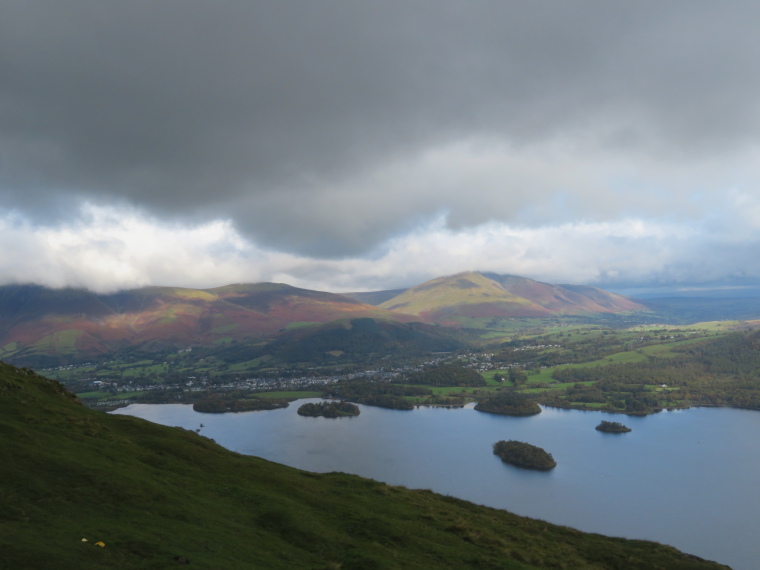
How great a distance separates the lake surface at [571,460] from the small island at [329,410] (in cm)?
461

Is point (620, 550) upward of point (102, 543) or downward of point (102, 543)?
downward

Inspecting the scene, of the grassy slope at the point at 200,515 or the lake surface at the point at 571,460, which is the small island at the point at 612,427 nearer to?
the lake surface at the point at 571,460

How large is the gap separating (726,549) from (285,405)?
156 metres

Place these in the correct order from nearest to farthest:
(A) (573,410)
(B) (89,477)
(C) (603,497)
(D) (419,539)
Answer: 1. (B) (89,477)
2. (D) (419,539)
3. (C) (603,497)
4. (A) (573,410)

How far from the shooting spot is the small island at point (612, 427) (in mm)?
148000

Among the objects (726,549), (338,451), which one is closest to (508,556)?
(726,549)

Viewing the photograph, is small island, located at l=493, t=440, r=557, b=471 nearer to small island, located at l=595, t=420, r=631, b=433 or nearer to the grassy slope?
small island, located at l=595, t=420, r=631, b=433

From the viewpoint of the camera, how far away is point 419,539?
30188 mm

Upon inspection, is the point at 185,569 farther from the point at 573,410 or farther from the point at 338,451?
the point at 573,410

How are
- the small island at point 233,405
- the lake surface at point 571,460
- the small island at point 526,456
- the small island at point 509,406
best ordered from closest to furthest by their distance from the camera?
the lake surface at point 571,460
the small island at point 526,456
the small island at point 509,406
the small island at point 233,405

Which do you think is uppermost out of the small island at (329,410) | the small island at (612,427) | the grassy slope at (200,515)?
the grassy slope at (200,515)

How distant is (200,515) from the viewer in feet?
84.4

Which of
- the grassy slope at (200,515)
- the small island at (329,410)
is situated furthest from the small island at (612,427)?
the grassy slope at (200,515)

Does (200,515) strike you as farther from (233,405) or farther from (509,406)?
(233,405)
